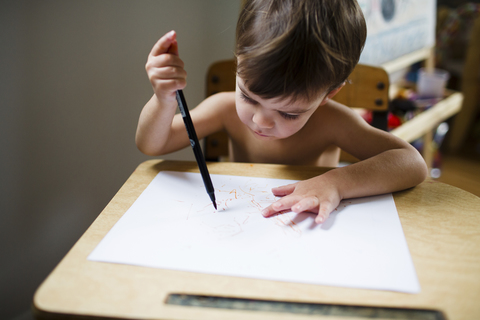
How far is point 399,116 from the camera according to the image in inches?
56.6

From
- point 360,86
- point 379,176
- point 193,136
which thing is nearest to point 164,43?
point 193,136

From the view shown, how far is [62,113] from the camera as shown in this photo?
0.76 meters

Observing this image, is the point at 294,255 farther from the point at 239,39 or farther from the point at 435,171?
the point at 435,171

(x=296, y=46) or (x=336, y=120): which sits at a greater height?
(x=296, y=46)

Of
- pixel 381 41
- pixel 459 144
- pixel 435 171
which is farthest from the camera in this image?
pixel 459 144

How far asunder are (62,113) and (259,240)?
590 millimetres

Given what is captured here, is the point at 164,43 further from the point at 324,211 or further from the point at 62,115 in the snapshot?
the point at 62,115

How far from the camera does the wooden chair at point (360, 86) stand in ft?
2.63

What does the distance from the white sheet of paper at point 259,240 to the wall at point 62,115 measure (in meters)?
0.39

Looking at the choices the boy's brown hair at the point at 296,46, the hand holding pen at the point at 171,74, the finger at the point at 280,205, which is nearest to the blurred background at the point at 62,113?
the hand holding pen at the point at 171,74

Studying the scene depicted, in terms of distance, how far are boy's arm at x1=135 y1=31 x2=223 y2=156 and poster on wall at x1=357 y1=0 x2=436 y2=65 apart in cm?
89

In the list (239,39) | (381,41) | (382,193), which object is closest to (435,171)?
(381,41)

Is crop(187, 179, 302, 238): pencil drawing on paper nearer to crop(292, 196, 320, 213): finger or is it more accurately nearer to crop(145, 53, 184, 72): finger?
crop(292, 196, 320, 213): finger

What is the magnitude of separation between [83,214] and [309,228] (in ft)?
2.18
